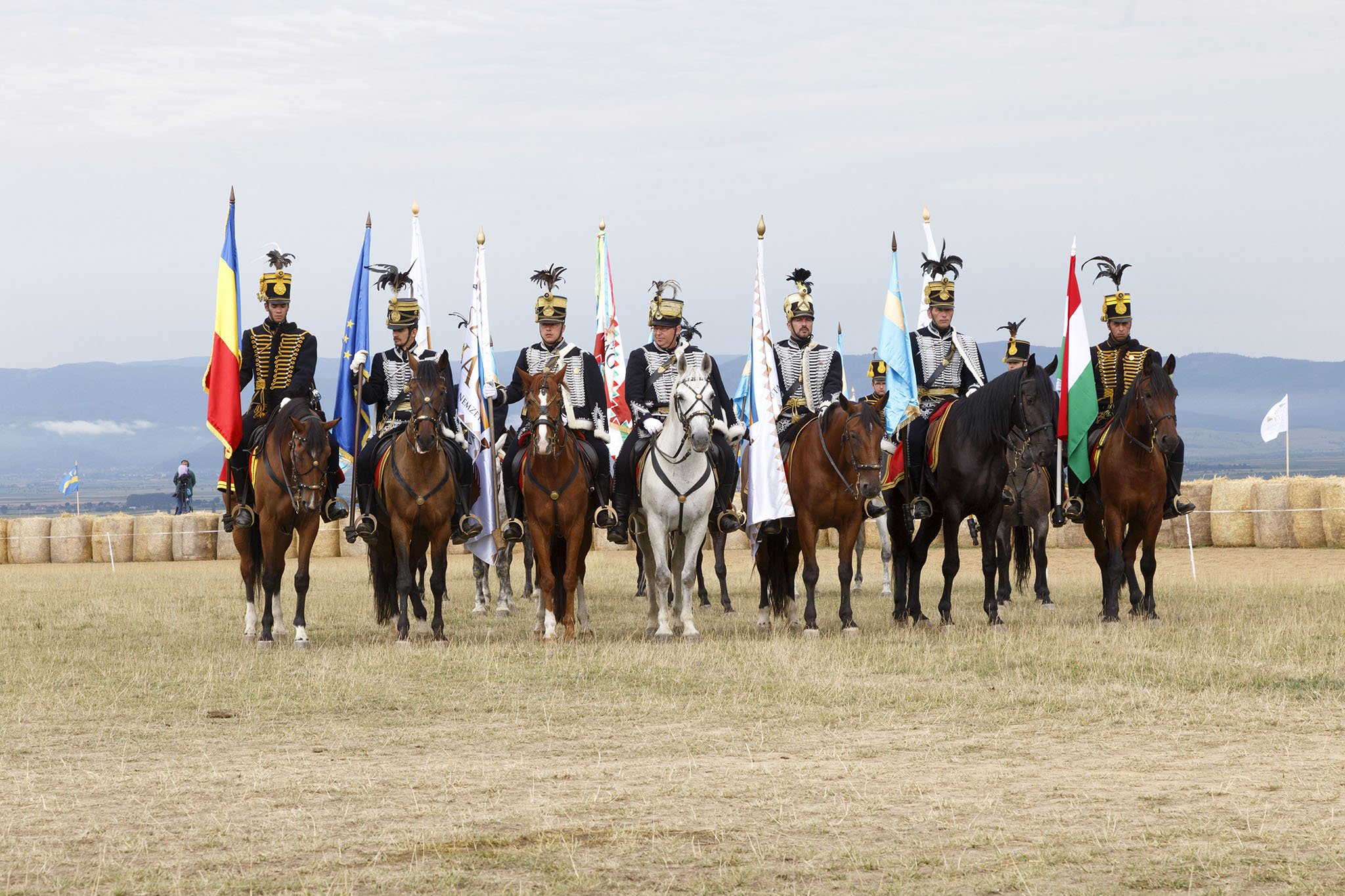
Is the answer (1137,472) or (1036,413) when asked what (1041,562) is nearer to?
(1137,472)

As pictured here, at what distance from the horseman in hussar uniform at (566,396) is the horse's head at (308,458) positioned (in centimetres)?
180

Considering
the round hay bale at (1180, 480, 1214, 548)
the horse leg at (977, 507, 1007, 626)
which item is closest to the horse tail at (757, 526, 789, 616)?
the horse leg at (977, 507, 1007, 626)

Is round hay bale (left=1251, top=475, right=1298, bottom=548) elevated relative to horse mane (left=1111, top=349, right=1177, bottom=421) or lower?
lower

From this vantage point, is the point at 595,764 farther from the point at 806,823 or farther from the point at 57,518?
the point at 57,518

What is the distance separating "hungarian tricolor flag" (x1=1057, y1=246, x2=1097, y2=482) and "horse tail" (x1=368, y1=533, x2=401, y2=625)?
693 cm

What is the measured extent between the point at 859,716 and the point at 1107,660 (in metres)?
3.12

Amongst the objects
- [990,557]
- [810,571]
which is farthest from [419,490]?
[990,557]

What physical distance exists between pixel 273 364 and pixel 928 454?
6721 mm

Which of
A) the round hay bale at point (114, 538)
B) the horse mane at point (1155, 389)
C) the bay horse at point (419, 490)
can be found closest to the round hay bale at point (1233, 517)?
the horse mane at point (1155, 389)

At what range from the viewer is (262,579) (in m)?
15.3

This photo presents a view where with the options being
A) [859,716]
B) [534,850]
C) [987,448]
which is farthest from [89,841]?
[987,448]

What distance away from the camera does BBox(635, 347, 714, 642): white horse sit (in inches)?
565

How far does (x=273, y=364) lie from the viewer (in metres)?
15.9

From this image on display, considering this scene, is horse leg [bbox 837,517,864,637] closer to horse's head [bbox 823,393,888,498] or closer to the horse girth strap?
horse's head [bbox 823,393,888,498]
